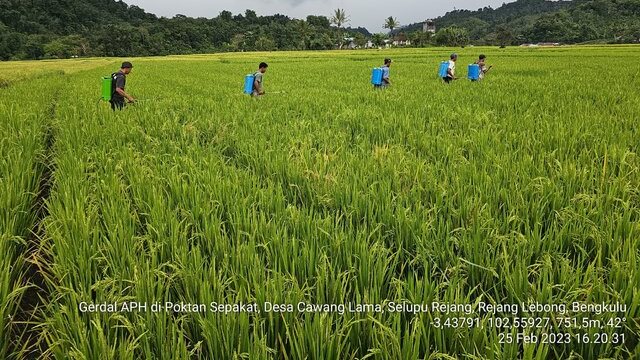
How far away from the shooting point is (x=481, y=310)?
1.67 metres

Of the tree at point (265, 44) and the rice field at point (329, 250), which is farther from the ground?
the tree at point (265, 44)

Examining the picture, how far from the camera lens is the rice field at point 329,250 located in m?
1.44

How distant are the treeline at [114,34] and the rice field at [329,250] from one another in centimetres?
Result: 6180

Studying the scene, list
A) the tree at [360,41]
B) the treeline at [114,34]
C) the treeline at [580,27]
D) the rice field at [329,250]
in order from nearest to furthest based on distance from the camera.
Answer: the rice field at [329,250] < the treeline at [114,34] < the treeline at [580,27] < the tree at [360,41]

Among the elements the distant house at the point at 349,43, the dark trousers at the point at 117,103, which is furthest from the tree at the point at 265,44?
the dark trousers at the point at 117,103

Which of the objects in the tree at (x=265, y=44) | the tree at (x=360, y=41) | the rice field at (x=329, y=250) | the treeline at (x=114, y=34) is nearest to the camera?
the rice field at (x=329, y=250)

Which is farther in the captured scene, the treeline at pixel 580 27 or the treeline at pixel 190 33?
the treeline at pixel 580 27

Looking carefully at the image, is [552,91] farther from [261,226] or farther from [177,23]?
[177,23]

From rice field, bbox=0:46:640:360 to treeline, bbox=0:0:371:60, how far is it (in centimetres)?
6180

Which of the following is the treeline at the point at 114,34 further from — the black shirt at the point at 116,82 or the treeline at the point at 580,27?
the black shirt at the point at 116,82

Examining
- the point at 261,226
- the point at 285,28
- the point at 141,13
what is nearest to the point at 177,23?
the point at 285,28

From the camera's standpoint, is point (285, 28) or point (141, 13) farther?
point (141, 13)

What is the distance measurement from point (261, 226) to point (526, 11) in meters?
201

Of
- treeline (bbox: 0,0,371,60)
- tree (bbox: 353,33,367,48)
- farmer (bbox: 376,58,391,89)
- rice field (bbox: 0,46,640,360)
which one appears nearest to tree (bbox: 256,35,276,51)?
treeline (bbox: 0,0,371,60)
